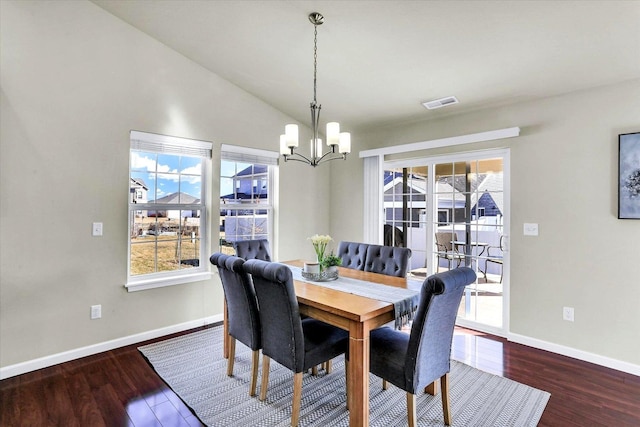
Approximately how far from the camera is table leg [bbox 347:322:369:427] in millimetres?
1801

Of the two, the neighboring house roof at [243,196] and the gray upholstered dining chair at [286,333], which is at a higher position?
the neighboring house roof at [243,196]

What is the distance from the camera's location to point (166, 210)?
363 cm

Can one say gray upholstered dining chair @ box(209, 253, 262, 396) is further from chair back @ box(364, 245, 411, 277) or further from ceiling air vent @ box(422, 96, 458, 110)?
ceiling air vent @ box(422, 96, 458, 110)

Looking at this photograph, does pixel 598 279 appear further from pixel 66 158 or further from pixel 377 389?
pixel 66 158

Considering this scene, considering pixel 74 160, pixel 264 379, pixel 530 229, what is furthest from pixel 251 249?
pixel 530 229

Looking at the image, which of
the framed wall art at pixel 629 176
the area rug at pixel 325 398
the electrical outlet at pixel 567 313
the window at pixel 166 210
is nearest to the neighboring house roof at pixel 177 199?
the window at pixel 166 210

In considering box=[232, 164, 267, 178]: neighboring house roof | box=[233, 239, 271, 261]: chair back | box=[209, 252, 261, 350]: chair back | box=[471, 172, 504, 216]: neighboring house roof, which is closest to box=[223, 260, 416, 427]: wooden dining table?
box=[209, 252, 261, 350]: chair back

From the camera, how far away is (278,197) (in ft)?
14.7

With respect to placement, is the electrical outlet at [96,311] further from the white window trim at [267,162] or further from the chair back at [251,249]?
the white window trim at [267,162]

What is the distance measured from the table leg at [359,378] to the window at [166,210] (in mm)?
2491

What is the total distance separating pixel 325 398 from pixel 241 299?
93 cm

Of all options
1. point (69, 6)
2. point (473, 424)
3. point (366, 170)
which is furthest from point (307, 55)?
point (473, 424)

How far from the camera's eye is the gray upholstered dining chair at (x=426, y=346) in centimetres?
174

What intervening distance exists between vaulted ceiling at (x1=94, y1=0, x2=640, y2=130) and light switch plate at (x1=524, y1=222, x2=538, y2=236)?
1.23 metres
